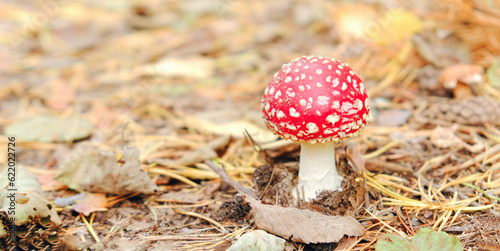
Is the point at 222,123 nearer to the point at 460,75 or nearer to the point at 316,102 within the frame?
the point at 316,102

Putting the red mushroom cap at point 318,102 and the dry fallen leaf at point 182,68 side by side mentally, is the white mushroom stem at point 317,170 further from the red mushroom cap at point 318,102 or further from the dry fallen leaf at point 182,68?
the dry fallen leaf at point 182,68

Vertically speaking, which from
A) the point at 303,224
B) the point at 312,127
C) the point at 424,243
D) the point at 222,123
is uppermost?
the point at 312,127

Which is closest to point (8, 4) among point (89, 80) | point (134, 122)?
point (89, 80)

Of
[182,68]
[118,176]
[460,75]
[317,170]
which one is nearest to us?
[317,170]

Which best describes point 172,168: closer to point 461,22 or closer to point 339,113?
point 339,113

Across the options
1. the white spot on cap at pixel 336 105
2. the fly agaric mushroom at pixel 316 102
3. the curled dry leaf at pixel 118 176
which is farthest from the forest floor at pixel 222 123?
the white spot on cap at pixel 336 105

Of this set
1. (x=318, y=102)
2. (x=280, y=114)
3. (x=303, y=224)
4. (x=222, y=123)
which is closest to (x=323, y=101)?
(x=318, y=102)
